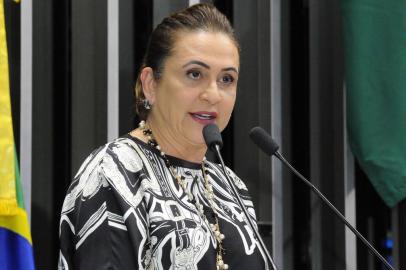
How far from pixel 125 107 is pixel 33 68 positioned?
11.6 inches

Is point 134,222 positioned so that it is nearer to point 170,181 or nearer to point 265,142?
point 170,181

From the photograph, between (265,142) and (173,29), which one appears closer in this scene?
(265,142)

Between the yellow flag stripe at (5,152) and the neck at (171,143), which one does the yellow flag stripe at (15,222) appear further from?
the neck at (171,143)

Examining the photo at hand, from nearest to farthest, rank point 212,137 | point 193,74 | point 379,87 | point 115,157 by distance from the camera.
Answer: point 212,137 → point 115,157 → point 193,74 → point 379,87

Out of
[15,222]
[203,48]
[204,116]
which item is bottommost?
[15,222]

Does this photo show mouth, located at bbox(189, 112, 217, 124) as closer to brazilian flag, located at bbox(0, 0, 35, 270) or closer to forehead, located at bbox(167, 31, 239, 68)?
forehead, located at bbox(167, 31, 239, 68)

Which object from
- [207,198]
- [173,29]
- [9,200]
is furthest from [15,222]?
[173,29]

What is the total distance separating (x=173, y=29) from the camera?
1.60m

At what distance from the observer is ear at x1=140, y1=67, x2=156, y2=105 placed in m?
1.60

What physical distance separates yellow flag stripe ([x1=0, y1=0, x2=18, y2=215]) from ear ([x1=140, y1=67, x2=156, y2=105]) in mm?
307

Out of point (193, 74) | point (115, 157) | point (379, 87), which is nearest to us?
point (115, 157)

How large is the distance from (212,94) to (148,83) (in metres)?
0.17

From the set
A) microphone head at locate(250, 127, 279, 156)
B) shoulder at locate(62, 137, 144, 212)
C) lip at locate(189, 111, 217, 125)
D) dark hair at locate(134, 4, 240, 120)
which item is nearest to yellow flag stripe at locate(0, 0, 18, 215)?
shoulder at locate(62, 137, 144, 212)

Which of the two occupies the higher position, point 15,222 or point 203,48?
point 203,48
